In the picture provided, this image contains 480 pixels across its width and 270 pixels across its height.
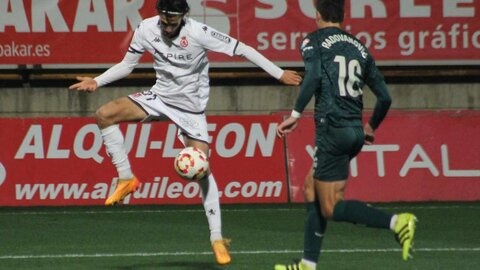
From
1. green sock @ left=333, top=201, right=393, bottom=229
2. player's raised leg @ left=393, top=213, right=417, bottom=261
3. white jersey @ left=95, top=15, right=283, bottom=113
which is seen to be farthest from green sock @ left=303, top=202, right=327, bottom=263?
white jersey @ left=95, top=15, right=283, bottom=113

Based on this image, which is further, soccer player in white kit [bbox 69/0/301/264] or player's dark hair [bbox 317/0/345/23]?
soccer player in white kit [bbox 69/0/301/264]

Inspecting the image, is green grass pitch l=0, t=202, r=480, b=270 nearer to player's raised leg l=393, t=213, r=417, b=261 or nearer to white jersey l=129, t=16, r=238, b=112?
white jersey l=129, t=16, r=238, b=112

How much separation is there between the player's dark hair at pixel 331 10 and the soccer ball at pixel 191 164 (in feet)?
5.82

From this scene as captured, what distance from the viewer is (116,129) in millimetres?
10148

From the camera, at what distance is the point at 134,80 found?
18000 millimetres

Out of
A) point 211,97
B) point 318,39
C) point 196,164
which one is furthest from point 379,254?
point 211,97

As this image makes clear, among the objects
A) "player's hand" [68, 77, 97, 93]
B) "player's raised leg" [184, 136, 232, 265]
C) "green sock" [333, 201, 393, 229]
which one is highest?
"player's hand" [68, 77, 97, 93]

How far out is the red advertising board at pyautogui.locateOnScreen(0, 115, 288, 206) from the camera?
1563 cm

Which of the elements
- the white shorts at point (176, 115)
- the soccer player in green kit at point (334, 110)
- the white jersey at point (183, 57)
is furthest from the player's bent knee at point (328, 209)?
the white shorts at point (176, 115)

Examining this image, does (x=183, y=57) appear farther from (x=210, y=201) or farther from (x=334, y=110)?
(x=334, y=110)

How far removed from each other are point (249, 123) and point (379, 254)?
5394mm

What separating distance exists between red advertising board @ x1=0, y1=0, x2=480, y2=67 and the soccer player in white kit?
23.7ft

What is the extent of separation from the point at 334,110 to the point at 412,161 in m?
7.53

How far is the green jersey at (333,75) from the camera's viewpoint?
837 centimetres
